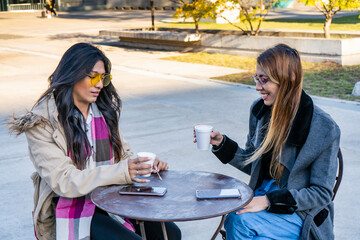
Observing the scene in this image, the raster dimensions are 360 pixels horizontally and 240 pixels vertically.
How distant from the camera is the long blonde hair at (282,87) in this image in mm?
2902

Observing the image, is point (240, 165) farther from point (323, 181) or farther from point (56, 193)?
point (56, 193)

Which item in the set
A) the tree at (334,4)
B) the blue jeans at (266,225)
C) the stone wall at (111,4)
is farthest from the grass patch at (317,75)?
the stone wall at (111,4)

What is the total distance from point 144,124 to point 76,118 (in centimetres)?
447

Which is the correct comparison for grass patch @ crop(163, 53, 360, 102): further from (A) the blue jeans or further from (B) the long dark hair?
(B) the long dark hair

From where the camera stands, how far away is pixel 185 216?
2.53m

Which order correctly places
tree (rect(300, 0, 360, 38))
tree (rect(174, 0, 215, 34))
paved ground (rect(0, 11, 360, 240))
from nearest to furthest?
paved ground (rect(0, 11, 360, 240)) < tree (rect(300, 0, 360, 38)) < tree (rect(174, 0, 215, 34))

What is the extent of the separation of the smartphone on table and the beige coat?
0.15ft

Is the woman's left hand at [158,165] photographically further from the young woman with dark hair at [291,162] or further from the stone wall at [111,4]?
the stone wall at [111,4]

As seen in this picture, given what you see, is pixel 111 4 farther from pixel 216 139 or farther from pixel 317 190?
pixel 317 190

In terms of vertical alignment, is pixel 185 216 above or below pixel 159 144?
above

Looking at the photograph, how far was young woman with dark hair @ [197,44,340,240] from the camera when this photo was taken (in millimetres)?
2846

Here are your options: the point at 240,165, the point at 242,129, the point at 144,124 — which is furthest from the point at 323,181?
the point at 144,124

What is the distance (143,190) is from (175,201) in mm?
224

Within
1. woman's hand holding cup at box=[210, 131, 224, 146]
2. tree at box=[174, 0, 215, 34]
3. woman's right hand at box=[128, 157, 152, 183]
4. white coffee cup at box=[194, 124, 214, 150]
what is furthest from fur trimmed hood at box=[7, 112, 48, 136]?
tree at box=[174, 0, 215, 34]
